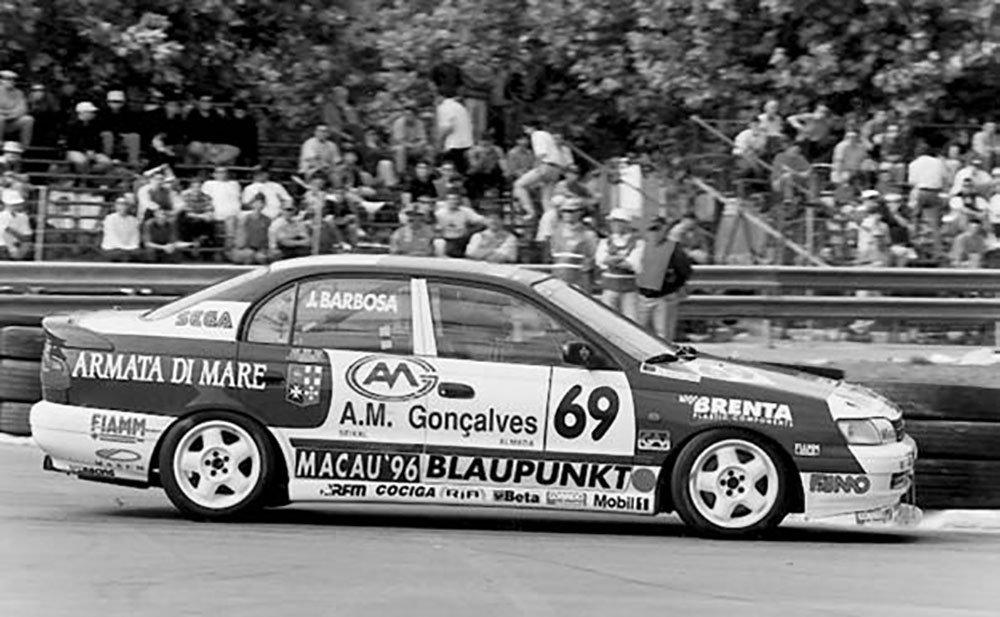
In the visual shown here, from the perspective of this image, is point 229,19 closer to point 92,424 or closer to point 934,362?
point 934,362

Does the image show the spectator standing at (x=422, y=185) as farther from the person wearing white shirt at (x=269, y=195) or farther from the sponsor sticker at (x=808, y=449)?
the sponsor sticker at (x=808, y=449)

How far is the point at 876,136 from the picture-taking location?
24.0 metres

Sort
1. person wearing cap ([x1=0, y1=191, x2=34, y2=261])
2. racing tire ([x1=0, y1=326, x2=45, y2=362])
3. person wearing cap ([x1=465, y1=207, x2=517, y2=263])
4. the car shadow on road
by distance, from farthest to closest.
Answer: person wearing cap ([x1=465, y1=207, x2=517, y2=263]), person wearing cap ([x1=0, y1=191, x2=34, y2=261]), racing tire ([x1=0, y1=326, x2=45, y2=362]), the car shadow on road

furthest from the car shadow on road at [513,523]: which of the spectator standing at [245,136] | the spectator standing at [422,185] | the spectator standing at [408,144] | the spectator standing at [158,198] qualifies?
the spectator standing at [245,136]

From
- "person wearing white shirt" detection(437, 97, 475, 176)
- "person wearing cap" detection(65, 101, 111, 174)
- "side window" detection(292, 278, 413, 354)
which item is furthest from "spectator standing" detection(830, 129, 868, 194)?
"side window" detection(292, 278, 413, 354)

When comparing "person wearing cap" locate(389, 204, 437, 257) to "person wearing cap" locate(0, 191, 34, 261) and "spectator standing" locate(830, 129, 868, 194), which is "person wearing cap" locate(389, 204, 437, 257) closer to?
"person wearing cap" locate(0, 191, 34, 261)

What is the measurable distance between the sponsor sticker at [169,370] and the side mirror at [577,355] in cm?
154

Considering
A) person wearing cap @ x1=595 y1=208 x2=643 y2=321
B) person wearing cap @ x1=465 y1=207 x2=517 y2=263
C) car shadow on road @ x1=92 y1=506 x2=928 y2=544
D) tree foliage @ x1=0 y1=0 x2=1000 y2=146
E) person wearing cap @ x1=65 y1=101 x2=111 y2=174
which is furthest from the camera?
tree foliage @ x1=0 y1=0 x2=1000 y2=146

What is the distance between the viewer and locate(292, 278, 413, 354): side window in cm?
1032

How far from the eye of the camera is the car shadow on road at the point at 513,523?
10477 millimetres

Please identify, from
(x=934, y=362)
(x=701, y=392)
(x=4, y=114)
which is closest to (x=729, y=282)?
(x=934, y=362)

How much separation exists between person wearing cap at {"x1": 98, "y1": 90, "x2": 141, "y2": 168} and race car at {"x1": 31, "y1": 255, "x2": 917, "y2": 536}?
11597 mm

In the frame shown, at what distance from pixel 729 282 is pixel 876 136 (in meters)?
5.37

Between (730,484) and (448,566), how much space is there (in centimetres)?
179
